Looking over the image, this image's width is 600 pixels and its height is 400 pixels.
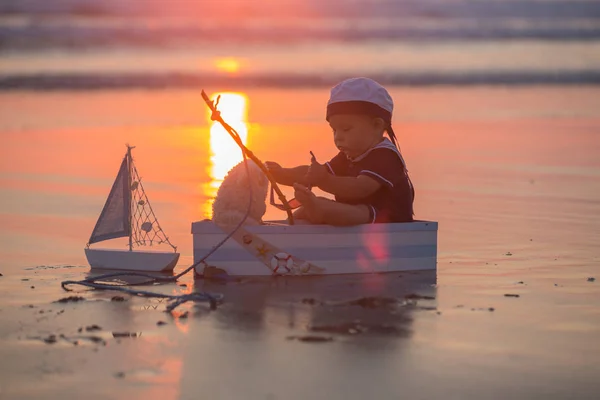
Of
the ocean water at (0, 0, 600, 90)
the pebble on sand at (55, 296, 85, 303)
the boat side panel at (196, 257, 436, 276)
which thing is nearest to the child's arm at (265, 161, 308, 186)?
the boat side panel at (196, 257, 436, 276)

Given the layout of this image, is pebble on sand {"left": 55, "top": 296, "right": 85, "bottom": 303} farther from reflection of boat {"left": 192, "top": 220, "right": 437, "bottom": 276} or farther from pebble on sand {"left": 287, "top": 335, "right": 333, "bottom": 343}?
pebble on sand {"left": 287, "top": 335, "right": 333, "bottom": 343}

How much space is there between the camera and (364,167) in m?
7.59

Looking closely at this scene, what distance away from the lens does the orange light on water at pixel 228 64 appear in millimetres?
24042

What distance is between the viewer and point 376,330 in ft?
18.9

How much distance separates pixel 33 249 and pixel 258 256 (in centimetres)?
187

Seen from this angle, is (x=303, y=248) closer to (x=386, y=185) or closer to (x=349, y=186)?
(x=349, y=186)

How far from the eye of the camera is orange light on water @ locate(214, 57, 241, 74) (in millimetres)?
24042

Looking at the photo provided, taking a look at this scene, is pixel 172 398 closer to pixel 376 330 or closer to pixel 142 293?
pixel 376 330

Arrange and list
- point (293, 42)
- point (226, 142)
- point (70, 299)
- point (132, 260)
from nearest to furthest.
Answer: point (70, 299) → point (132, 260) → point (226, 142) → point (293, 42)

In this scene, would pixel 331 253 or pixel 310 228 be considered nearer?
pixel 310 228

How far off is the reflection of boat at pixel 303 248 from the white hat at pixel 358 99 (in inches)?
30.7

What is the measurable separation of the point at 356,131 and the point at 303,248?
89cm

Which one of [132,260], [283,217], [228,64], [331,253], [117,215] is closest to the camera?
[331,253]

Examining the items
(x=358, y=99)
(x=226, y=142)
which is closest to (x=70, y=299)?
(x=358, y=99)
